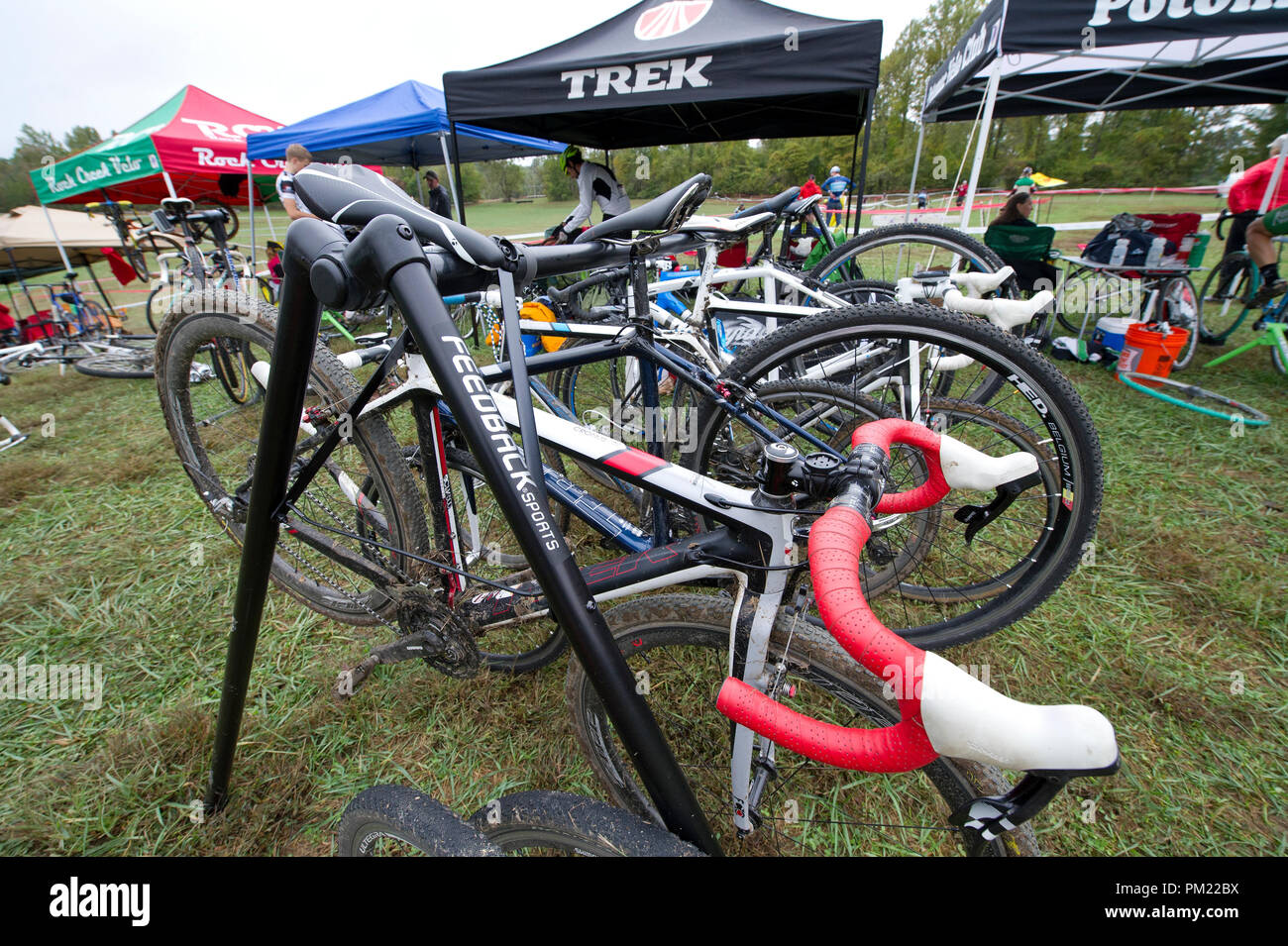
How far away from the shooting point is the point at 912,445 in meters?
0.92

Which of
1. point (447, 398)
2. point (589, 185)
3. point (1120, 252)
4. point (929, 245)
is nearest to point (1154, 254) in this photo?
point (1120, 252)

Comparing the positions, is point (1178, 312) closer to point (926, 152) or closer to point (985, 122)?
point (985, 122)

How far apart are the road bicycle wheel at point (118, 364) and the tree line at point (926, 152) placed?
1642 centimetres

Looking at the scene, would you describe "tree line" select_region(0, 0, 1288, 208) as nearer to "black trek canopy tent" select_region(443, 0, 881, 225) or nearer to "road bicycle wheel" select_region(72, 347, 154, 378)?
"black trek canopy tent" select_region(443, 0, 881, 225)

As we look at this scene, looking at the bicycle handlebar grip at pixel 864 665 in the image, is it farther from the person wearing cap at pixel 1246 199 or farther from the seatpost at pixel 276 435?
the person wearing cap at pixel 1246 199

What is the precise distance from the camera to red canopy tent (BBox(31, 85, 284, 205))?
29.9 feet

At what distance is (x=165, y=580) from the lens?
9.13 ft

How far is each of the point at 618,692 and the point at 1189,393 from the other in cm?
601

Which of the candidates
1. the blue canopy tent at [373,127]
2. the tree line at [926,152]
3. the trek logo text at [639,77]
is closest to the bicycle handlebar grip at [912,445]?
the trek logo text at [639,77]

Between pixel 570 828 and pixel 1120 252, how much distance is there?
7.43 meters

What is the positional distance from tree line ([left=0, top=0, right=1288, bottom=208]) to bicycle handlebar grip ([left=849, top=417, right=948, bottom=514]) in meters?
21.0

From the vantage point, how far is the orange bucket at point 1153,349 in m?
4.64
